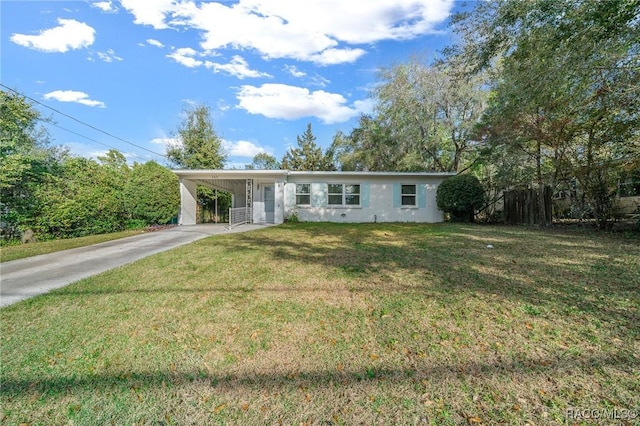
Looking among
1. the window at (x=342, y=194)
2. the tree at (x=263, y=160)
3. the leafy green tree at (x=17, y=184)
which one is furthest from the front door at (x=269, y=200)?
the tree at (x=263, y=160)

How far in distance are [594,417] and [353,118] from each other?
26.0 metres

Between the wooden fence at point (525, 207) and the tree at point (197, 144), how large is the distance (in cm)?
2183

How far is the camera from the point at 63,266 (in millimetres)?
5750

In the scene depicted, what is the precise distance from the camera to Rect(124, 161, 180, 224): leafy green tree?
12.3 metres

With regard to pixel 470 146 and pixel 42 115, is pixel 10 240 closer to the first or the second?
pixel 42 115

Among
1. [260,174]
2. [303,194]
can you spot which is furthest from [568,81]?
[260,174]

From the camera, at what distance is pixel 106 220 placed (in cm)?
1141

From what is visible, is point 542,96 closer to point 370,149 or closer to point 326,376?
point 326,376

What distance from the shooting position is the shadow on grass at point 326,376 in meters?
2.14

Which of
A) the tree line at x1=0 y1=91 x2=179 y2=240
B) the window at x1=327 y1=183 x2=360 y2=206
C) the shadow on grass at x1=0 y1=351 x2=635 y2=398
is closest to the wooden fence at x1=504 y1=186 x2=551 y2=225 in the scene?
the window at x1=327 y1=183 x2=360 y2=206

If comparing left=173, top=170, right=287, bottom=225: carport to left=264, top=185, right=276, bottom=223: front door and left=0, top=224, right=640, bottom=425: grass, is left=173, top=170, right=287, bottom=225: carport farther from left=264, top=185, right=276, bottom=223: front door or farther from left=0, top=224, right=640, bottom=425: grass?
left=0, top=224, right=640, bottom=425: grass

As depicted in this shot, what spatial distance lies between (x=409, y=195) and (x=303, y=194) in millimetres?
5575

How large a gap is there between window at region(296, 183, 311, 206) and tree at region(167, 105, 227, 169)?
13.3 m

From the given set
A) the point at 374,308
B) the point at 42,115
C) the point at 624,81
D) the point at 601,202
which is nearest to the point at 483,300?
the point at 374,308
